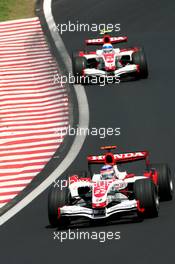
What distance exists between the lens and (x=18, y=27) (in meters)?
35.5

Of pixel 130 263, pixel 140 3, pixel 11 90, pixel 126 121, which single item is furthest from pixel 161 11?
pixel 130 263

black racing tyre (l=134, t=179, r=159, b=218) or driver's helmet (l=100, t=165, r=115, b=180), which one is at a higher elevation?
driver's helmet (l=100, t=165, r=115, b=180)

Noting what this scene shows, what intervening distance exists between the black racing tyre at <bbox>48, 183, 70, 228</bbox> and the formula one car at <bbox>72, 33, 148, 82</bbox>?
10425 mm

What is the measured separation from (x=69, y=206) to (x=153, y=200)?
136 centimetres

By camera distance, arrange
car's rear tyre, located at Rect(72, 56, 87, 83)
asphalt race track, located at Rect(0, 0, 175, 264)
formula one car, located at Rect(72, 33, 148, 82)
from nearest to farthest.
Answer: asphalt race track, located at Rect(0, 0, 175, 264), formula one car, located at Rect(72, 33, 148, 82), car's rear tyre, located at Rect(72, 56, 87, 83)

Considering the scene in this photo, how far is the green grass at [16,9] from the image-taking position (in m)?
37.5

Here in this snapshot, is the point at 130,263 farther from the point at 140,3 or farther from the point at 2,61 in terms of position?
the point at 140,3

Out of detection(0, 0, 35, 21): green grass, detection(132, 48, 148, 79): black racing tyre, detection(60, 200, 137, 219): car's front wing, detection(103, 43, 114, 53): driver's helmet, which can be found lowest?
detection(60, 200, 137, 219): car's front wing

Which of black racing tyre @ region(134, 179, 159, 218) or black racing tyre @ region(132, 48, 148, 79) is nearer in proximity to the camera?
black racing tyre @ region(134, 179, 159, 218)

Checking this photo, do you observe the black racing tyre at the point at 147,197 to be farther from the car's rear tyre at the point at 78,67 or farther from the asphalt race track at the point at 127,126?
the car's rear tyre at the point at 78,67

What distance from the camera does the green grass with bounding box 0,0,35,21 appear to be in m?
37.5

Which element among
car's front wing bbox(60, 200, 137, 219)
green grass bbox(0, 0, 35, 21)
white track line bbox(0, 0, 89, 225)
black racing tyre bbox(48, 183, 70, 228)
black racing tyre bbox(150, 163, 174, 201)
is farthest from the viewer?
green grass bbox(0, 0, 35, 21)

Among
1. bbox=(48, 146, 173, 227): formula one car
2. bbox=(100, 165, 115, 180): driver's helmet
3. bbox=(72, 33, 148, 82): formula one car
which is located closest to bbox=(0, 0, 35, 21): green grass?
bbox=(72, 33, 148, 82): formula one car

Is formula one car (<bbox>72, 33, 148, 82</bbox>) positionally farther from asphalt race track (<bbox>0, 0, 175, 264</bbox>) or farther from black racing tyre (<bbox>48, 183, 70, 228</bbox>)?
black racing tyre (<bbox>48, 183, 70, 228</bbox>)
